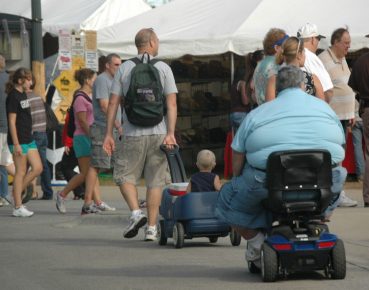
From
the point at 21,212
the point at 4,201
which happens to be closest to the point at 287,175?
the point at 21,212

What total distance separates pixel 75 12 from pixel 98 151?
10083 millimetres

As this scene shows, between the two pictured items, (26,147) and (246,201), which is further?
(26,147)

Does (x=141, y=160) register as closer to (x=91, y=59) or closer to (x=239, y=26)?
(x=239, y=26)

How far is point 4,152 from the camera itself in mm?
17078

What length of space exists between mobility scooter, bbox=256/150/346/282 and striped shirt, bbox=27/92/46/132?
785 cm

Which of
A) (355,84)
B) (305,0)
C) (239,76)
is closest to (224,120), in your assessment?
(305,0)

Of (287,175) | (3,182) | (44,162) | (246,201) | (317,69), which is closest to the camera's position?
(287,175)

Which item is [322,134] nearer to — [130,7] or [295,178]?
[295,178]

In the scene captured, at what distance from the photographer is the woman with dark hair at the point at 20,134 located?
1534 centimetres

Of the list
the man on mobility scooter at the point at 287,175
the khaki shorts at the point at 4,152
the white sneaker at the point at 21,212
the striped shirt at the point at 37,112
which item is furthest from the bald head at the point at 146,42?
the khaki shorts at the point at 4,152

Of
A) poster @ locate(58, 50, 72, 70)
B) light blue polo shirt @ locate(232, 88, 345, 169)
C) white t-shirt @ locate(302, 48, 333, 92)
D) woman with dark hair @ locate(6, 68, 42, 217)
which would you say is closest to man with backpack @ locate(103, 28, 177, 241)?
white t-shirt @ locate(302, 48, 333, 92)

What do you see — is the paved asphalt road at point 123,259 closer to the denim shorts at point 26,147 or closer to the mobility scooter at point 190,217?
the mobility scooter at point 190,217

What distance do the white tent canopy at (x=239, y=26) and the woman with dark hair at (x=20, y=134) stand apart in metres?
5.38

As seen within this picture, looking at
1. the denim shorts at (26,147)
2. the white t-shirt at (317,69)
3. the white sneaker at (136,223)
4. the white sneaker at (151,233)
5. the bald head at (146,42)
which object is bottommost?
the white sneaker at (151,233)
